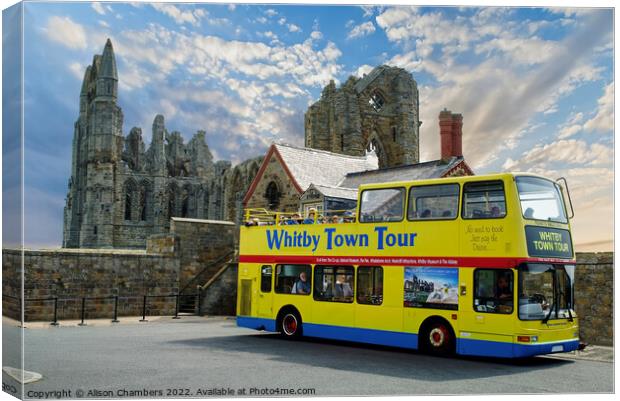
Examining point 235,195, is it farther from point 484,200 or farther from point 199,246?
point 484,200

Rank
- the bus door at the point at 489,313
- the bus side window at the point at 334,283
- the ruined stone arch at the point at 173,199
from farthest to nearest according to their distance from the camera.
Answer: the ruined stone arch at the point at 173,199, the bus side window at the point at 334,283, the bus door at the point at 489,313

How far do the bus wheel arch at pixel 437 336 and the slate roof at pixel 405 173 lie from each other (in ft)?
41.0

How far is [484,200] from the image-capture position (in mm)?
13398

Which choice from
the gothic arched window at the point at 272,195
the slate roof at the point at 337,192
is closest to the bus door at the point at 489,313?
the slate roof at the point at 337,192

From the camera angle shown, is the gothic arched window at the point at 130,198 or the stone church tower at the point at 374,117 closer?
the stone church tower at the point at 374,117

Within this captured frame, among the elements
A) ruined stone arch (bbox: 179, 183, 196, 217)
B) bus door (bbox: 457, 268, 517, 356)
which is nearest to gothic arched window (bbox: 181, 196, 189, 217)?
ruined stone arch (bbox: 179, 183, 196, 217)

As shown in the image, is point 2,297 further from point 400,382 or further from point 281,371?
point 400,382

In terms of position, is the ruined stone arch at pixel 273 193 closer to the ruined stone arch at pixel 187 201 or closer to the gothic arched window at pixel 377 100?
the gothic arched window at pixel 377 100

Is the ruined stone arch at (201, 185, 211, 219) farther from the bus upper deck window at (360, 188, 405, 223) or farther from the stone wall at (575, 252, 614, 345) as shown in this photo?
the bus upper deck window at (360, 188, 405, 223)

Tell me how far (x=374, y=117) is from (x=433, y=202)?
28720mm

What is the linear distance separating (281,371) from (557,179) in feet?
22.9

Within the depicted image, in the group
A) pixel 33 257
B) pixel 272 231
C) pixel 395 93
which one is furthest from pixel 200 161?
pixel 272 231

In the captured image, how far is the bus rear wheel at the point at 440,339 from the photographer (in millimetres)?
13719

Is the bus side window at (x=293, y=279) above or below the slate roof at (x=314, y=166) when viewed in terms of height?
below
